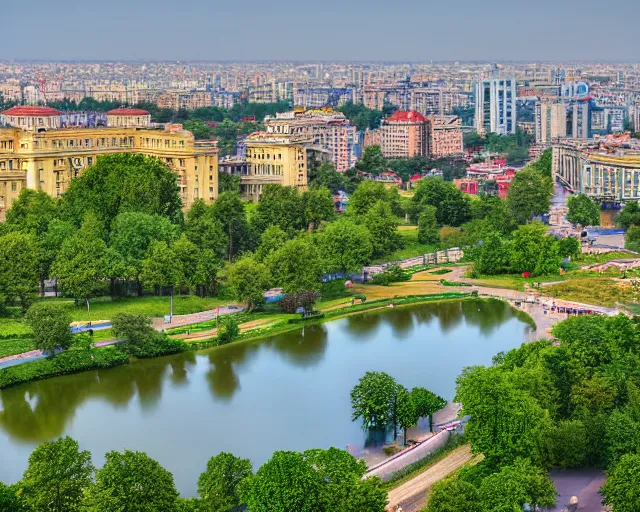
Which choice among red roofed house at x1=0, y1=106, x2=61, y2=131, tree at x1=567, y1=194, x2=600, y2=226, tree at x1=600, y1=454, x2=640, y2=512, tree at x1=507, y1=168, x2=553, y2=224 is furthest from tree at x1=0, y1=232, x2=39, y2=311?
tree at x1=567, y1=194, x2=600, y2=226

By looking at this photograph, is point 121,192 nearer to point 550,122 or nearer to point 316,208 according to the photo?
point 316,208

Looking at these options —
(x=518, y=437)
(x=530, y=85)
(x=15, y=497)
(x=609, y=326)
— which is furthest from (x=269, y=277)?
(x=530, y=85)

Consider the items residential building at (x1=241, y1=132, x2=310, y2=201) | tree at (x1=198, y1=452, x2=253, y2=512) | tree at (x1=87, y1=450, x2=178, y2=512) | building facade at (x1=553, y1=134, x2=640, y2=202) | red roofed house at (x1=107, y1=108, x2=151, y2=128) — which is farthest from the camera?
red roofed house at (x1=107, y1=108, x2=151, y2=128)

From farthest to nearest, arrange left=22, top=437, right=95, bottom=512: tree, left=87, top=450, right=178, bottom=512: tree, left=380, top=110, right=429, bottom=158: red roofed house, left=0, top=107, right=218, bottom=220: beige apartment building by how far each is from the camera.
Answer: left=380, top=110, right=429, bottom=158: red roofed house < left=0, top=107, right=218, bottom=220: beige apartment building < left=22, top=437, right=95, bottom=512: tree < left=87, top=450, right=178, bottom=512: tree

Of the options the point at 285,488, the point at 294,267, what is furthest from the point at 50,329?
the point at 285,488

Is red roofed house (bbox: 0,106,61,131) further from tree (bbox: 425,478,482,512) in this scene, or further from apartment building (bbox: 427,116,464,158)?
tree (bbox: 425,478,482,512)

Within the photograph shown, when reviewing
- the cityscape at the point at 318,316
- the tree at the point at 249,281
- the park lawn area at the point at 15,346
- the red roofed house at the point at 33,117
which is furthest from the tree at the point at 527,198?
the park lawn area at the point at 15,346

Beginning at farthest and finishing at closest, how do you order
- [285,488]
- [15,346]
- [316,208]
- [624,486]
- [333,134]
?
[333,134], [316,208], [15,346], [624,486], [285,488]
